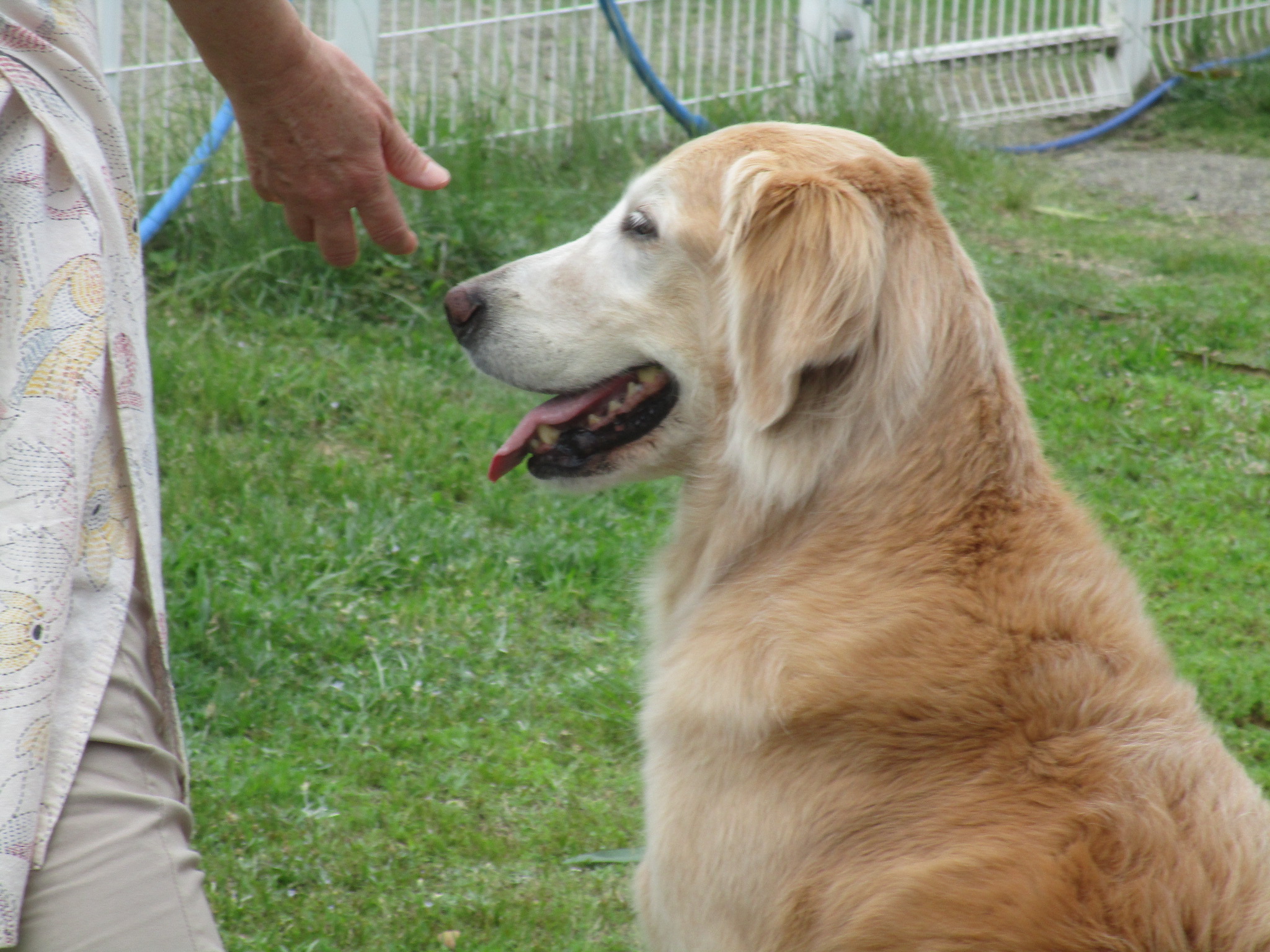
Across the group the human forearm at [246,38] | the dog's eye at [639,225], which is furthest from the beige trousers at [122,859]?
the dog's eye at [639,225]

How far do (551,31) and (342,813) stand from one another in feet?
15.3

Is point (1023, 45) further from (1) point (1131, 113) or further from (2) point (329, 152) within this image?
(2) point (329, 152)

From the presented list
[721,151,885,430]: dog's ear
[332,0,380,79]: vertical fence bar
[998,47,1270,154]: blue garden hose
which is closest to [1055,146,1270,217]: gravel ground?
[998,47,1270,154]: blue garden hose

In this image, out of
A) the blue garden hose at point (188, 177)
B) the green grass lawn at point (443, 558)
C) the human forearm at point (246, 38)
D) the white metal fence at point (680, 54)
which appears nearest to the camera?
the human forearm at point (246, 38)

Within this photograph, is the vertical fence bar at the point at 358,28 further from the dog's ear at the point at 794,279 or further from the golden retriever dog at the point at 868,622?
the dog's ear at the point at 794,279

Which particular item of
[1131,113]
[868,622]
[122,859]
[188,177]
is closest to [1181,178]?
[1131,113]

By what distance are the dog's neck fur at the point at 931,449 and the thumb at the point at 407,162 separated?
888 mm

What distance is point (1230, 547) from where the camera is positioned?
4027 mm

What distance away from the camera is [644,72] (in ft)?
20.6

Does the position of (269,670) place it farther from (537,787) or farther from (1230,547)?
(1230,547)

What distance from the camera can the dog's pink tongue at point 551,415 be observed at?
2.47 metres

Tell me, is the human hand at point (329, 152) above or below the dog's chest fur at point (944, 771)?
above

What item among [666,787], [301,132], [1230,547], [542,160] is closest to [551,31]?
[542,160]

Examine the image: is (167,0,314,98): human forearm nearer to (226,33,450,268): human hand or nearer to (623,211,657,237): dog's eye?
(226,33,450,268): human hand
